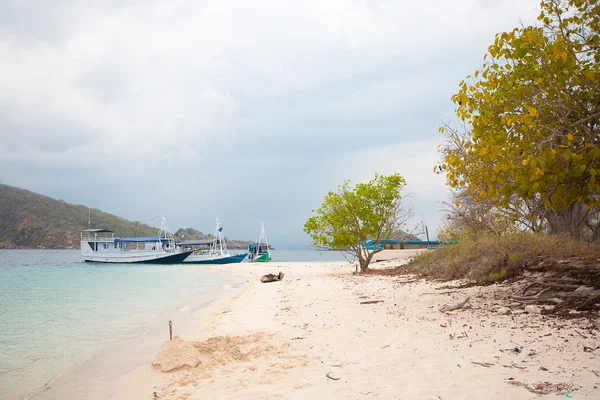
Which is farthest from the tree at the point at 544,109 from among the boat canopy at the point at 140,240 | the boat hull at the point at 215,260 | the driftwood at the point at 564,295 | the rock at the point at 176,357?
the boat canopy at the point at 140,240

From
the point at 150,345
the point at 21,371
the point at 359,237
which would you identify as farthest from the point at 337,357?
the point at 359,237

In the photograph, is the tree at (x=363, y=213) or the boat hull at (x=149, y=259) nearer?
the tree at (x=363, y=213)

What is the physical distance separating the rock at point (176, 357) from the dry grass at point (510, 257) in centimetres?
823

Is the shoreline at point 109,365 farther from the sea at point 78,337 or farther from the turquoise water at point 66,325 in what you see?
the turquoise water at point 66,325

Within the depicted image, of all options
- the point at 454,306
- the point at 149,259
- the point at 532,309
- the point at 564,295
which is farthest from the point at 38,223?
the point at 564,295

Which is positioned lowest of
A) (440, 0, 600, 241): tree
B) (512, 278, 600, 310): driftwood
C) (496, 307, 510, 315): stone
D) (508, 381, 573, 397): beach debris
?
(508, 381, 573, 397): beach debris

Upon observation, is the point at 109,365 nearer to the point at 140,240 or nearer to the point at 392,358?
the point at 392,358

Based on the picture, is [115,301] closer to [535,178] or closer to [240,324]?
[240,324]

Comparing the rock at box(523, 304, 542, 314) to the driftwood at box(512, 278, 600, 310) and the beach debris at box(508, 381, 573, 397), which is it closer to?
the driftwood at box(512, 278, 600, 310)

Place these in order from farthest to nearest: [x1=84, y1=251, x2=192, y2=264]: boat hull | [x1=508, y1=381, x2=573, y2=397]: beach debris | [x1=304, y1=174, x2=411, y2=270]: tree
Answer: [x1=84, y1=251, x2=192, y2=264]: boat hull < [x1=304, y1=174, x2=411, y2=270]: tree < [x1=508, y1=381, x2=573, y2=397]: beach debris

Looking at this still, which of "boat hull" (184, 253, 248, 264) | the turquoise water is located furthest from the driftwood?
"boat hull" (184, 253, 248, 264)

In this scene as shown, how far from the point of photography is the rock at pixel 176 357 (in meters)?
6.56

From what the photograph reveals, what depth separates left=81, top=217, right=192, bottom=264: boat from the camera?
6200 cm

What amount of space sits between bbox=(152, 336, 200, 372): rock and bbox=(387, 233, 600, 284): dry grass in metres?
8.23
